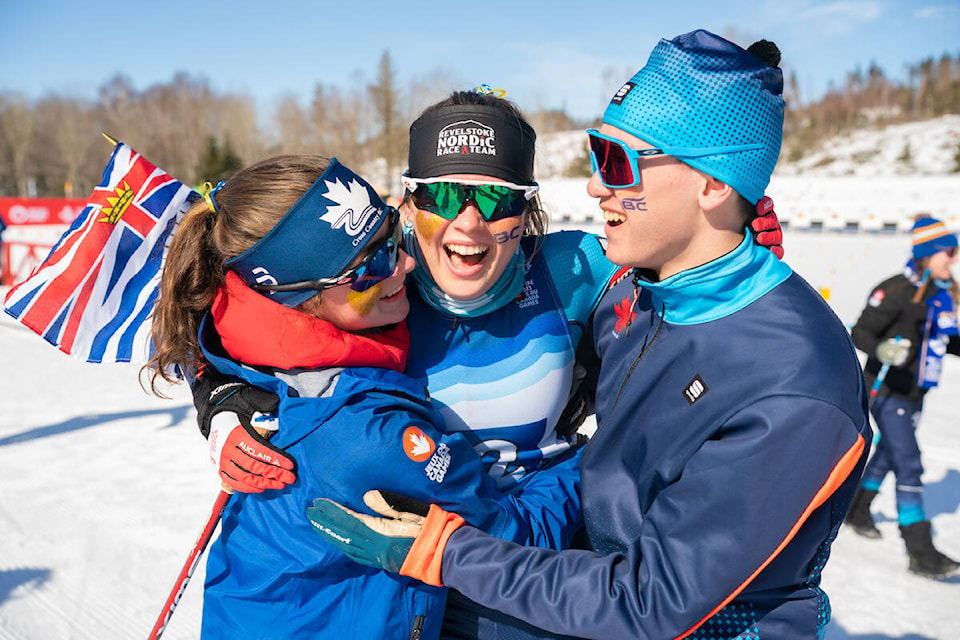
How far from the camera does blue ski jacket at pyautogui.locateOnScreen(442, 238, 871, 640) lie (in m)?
1.22

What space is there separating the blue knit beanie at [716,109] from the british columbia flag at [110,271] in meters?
1.70

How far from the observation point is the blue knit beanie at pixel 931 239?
180 inches

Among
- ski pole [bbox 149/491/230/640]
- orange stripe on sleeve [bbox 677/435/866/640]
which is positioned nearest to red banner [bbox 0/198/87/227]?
ski pole [bbox 149/491/230/640]

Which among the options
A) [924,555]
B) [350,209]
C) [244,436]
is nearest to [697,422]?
[350,209]

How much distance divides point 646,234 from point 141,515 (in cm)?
423

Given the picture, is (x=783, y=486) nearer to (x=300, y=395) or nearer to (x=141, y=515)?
(x=300, y=395)

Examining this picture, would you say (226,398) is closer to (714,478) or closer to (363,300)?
(363,300)

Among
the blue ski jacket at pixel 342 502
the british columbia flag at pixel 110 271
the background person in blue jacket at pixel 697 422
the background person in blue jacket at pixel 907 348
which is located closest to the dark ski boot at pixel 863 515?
the background person in blue jacket at pixel 907 348

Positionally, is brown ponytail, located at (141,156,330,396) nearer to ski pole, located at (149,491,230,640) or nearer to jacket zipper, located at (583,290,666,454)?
ski pole, located at (149,491,230,640)

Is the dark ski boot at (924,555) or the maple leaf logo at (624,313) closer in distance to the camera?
the maple leaf logo at (624,313)

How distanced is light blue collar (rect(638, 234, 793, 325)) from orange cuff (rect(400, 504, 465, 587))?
73cm

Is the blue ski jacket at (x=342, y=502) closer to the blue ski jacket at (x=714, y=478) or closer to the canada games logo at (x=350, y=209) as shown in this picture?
the blue ski jacket at (x=714, y=478)

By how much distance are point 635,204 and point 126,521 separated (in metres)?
4.22

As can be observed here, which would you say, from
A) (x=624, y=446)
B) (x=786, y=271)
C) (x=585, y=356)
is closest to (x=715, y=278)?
(x=786, y=271)
